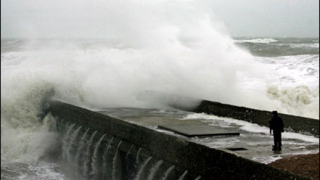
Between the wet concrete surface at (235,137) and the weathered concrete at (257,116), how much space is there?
15 centimetres

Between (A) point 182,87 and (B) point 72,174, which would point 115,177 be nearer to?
(B) point 72,174

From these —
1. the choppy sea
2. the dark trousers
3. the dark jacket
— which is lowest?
the dark trousers

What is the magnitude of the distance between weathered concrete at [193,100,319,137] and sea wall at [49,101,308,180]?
2716 millimetres

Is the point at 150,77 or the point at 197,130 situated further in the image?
the point at 150,77

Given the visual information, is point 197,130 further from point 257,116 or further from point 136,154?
point 257,116

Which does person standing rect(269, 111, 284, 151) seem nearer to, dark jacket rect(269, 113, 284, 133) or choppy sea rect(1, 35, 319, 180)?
dark jacket rect(269, 113, 284, 133)

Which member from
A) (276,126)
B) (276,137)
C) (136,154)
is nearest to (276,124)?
(276,126)

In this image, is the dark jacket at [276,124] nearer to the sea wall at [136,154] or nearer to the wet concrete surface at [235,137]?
the wet concrete surface at [235,137]

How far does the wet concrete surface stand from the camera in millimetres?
6969

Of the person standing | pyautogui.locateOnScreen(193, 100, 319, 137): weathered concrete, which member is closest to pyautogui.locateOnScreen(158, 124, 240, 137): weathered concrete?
pyautogui.locateOnScreen(193, 100, 319, 137): weathered concrete

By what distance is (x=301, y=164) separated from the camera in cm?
593

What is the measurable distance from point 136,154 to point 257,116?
10.0 ft

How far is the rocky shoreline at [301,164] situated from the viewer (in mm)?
5474

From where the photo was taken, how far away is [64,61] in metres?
16.6
